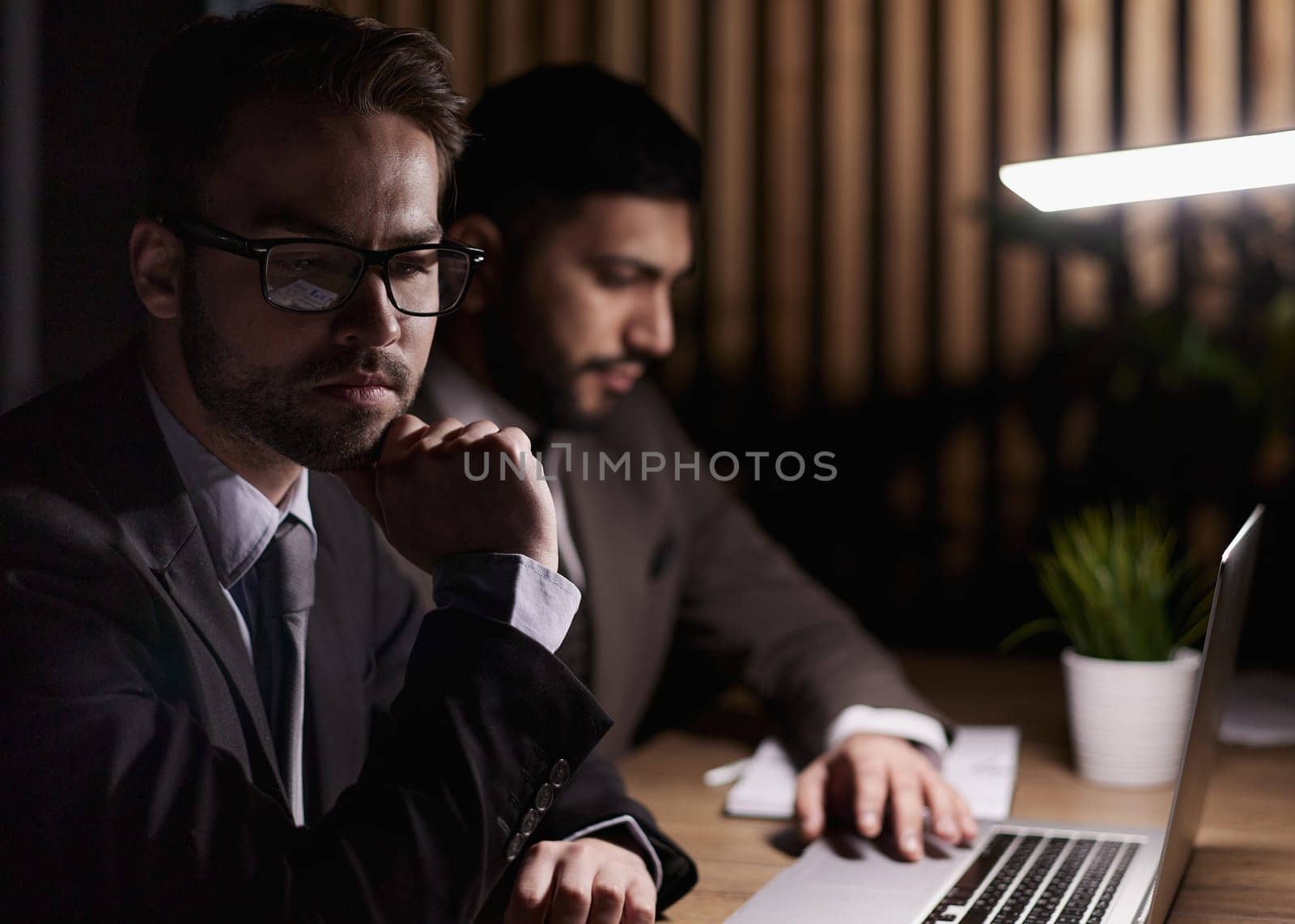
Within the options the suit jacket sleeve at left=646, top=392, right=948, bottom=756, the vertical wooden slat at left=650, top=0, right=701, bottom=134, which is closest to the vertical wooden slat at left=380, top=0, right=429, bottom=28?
the suit jacket sleeve at left=646, top=392, right=948, bottom=756

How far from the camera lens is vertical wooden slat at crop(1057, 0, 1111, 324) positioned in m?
2.24

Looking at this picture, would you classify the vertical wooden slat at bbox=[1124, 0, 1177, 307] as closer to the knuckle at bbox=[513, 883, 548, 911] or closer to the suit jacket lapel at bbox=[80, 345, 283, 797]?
the knuckle at bbox=[513, 883, 548, 911]

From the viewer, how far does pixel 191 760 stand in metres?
0.70

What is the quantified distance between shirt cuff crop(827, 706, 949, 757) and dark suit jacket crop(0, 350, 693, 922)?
65 centimetres

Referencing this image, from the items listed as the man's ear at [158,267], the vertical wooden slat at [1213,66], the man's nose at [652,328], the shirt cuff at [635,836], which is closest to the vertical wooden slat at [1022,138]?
the vertical wooden slat at [1213,66]

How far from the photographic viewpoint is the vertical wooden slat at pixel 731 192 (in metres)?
2.36

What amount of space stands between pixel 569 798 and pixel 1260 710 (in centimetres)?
106

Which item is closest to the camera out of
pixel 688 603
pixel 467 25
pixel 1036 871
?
pixel 1036 871

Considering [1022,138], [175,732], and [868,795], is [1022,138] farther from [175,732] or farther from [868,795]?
[175,732]

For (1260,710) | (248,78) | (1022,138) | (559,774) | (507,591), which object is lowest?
(1260,710)

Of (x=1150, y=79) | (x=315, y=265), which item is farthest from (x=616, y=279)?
(x=1150, y=79)

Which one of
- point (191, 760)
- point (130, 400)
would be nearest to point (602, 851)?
point (191, 760)

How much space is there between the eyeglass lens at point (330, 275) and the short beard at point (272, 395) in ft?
0.06

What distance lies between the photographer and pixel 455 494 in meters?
0.79
